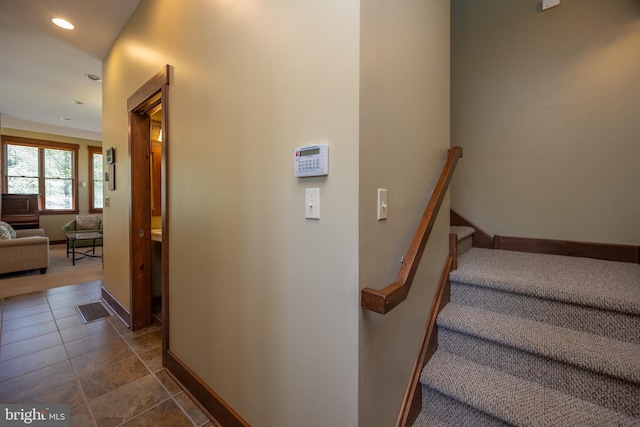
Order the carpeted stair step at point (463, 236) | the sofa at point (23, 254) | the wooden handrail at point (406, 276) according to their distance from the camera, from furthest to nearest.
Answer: the sofa at point (23, 254)
the carpeted stair step at point (463, 236)
the wooden handrail at point (406, 276)

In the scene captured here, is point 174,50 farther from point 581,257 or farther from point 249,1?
point 581,257

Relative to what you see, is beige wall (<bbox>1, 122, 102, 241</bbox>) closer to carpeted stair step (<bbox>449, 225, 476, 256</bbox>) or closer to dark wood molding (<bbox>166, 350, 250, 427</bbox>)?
dark wood molding (<bbox>166, 350, 250, 427</bbox>)

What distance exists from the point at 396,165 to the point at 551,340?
1.17 meters

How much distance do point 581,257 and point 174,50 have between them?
132 inches

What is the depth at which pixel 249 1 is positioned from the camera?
128 centimetres

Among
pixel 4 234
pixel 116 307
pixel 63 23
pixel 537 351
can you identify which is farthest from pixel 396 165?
pixel 4 234

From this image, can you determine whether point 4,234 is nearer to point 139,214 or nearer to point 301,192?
point 139,214

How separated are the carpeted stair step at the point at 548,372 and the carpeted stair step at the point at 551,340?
4 centimetres

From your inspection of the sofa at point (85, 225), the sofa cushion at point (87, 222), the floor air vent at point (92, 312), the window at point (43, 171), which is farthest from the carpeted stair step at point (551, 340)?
the window at point (43, 171)

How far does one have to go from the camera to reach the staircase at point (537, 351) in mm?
1154

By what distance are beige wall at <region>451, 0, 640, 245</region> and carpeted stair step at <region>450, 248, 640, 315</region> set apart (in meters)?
0.32

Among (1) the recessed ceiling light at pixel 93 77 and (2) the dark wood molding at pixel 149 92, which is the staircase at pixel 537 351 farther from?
(1) the recessed ceiling light at pixel 93 77

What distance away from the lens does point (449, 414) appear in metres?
1.32

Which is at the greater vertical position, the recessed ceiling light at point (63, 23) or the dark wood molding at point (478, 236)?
the recessed ceiling light at point (63, 23)
